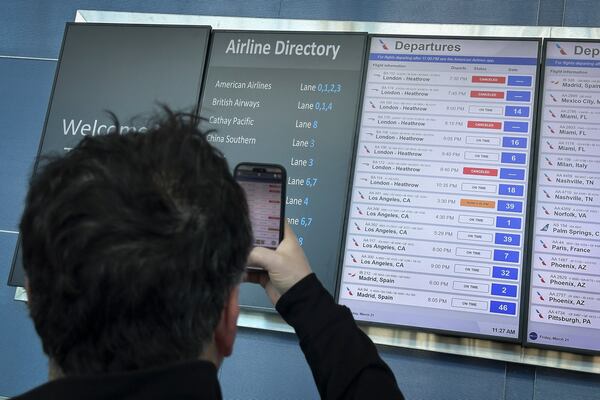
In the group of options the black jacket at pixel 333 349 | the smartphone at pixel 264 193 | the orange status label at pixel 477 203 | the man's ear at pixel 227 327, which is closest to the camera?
the man's ear at pixel 227 327

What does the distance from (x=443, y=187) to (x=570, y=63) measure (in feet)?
1.61

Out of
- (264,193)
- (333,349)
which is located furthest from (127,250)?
(264,193)

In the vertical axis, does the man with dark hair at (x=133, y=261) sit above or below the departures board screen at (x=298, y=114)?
below

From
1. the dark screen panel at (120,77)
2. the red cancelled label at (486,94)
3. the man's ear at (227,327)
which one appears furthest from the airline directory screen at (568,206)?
the man's ear at (227,327)

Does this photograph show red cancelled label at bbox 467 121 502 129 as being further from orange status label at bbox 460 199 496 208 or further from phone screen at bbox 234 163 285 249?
phone screen at bbox 234 163 285 249

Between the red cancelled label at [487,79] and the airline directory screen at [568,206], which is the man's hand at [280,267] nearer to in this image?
the airline directory screen at [568,206]

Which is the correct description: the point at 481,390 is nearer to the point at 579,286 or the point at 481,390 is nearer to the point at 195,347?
the point at 579,286

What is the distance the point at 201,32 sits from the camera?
2.24 meters

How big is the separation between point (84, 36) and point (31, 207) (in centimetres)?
176

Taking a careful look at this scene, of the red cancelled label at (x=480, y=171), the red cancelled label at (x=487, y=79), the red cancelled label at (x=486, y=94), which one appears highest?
the red cancelled label at (x=487, y=79)

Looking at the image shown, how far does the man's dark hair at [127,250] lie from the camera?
0.66m

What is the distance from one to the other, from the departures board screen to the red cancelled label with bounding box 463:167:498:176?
32cm

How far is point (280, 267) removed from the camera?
3.92ft

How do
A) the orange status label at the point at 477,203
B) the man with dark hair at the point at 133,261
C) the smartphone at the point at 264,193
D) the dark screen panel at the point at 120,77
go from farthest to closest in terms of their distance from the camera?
the dark screen panel at the point at 120,77 → the orange status label at the point at 477,203 → the smartphone at the point at 264,193 → the man with dark hair at the point at 133,261
